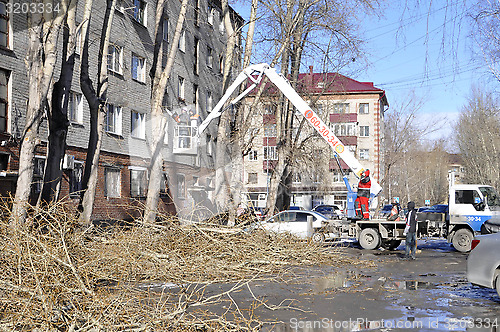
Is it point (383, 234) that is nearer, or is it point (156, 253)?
point (156, 253)

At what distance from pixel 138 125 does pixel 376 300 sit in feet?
77.2

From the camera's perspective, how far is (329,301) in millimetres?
9328

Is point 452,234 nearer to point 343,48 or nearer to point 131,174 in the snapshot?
point 343,48

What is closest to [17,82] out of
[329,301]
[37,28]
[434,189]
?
[37,28]

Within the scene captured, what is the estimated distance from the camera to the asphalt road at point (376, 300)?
757 centimetres

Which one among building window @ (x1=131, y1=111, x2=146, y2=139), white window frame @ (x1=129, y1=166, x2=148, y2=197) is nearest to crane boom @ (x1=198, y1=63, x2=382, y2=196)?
building window @ (x1=131, y1=111, x2=146, y2=139)

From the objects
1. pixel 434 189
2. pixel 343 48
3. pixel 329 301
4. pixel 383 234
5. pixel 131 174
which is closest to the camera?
pixel 329 301

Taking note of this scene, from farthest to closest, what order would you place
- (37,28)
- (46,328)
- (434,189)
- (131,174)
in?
(434,189) → (131,174) → (37,28) → (46,328)

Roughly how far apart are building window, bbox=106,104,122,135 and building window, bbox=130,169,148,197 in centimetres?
268

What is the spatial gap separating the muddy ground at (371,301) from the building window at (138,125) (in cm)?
1881

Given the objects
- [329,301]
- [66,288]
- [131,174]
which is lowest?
[329,301]

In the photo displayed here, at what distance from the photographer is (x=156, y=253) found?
12.0 meters

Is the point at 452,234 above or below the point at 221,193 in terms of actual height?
below

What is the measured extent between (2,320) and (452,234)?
691 inches
